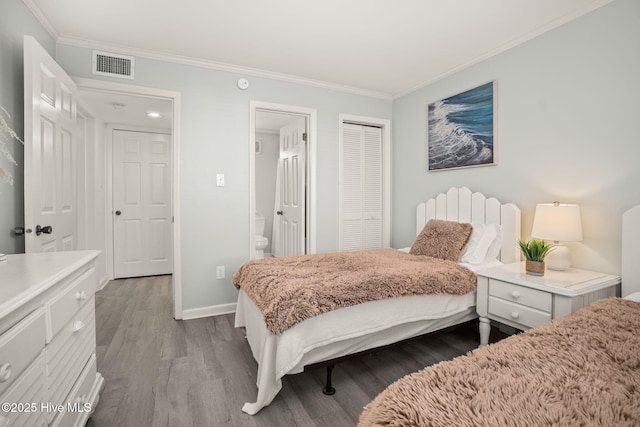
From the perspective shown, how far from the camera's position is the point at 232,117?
10.4 feet

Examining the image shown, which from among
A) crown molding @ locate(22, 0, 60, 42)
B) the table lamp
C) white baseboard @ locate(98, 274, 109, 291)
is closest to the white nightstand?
the table lamp

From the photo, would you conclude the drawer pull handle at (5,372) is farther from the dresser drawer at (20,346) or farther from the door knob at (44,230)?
the door knob at (44,230)

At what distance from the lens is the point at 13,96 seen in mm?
1987

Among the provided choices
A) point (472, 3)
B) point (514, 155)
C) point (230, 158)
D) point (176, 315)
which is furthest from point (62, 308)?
point (514, 155)

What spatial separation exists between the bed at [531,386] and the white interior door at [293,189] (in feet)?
9.26

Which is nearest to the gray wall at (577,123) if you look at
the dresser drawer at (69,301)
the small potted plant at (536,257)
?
the small potted plant at (536,257)

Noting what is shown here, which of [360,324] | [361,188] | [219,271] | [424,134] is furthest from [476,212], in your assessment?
[219,271]

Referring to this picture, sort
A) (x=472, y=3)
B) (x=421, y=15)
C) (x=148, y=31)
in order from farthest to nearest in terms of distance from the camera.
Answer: (x=148, y=31)
(x=421, y=15)
(x=472, y=3)

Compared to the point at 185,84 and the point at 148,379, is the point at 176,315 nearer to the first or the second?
the point at 148,379

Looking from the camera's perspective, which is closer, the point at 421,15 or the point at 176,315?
the point at 421,15

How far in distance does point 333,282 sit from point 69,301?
50.2 inches

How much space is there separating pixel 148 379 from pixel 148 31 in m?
2.53

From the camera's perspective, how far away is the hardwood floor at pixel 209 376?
167 cm

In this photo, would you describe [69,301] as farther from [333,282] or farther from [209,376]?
[333,282]
